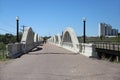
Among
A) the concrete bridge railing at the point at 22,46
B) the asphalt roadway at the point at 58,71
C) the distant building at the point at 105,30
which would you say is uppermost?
the distant building at the point at 105,30

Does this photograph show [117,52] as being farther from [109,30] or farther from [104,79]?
[109,30]

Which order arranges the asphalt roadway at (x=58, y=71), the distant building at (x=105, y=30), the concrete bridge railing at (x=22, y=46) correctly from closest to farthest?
the asphalt roadway at (x=58, y=71) < the concrete bridge railing at (x=22, y=46) < the distant building at (x=105, y=30)

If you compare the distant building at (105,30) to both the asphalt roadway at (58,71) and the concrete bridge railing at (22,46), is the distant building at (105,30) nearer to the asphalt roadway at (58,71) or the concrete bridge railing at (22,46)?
the concrete bridge railing at (22,46)

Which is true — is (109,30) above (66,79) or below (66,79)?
above

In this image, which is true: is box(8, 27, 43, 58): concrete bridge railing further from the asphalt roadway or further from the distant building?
the distant building

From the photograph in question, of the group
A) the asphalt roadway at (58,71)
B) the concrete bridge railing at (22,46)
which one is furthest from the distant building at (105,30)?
the asphalt roadway at (58,71)

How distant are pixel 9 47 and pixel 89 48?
7350 millimetres

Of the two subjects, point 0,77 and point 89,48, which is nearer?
point 0,77

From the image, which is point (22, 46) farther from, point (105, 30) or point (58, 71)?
point (105, 30)

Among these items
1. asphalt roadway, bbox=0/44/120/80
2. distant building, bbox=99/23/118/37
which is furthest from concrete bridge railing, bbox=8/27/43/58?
distant building, bbox=99/23/118/37

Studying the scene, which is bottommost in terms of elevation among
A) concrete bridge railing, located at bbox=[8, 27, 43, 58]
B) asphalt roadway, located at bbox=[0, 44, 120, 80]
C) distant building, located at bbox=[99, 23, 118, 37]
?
asphalt roadway, located at bbox=[0, 44, 120, 80]

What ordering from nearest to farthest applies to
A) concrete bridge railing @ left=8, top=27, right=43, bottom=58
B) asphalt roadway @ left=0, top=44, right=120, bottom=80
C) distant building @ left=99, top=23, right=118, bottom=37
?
1. asphalt roadway @ left=0, top=44, right=120, bottom=80
2. concrete bridge railing @ left=8, top=27, right=43, bottom=58
3. distant building @ left=99, top=23, right=118, bottom=37

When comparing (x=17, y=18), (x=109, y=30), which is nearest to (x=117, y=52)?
(x=17, y=18)

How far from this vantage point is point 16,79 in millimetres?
12055
